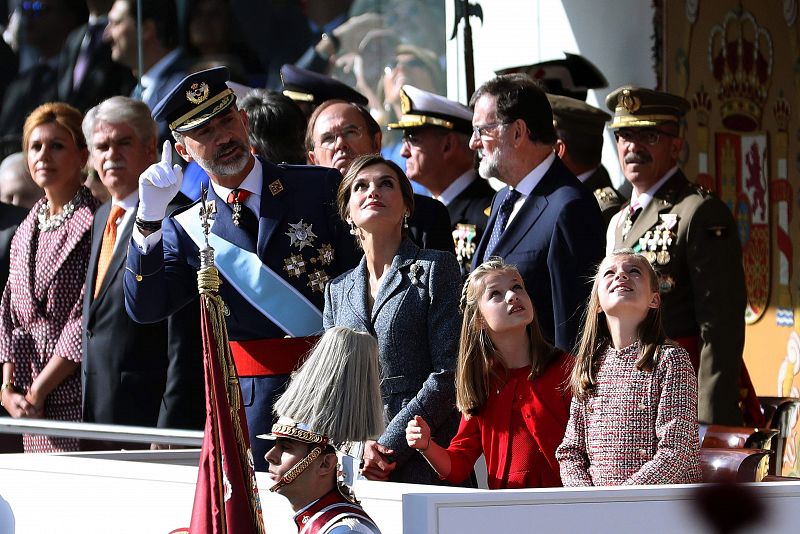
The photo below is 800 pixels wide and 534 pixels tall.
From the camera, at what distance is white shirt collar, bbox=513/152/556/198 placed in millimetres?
5344

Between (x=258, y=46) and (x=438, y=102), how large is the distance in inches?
87.6

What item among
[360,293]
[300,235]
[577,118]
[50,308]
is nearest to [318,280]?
[300,235]

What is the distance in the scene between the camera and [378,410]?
13.1 ft

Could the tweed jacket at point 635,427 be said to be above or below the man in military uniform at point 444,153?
below

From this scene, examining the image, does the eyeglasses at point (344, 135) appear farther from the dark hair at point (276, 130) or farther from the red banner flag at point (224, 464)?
the red banner flag at point (224, 464)

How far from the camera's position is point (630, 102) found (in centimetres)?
625

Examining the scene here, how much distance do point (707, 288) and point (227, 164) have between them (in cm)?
181

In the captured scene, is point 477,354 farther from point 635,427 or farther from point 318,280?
point 318,280

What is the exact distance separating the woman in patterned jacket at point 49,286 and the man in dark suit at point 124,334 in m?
0.24

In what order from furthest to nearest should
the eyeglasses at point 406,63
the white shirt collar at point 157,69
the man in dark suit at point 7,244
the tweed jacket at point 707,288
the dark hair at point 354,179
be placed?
1. the eyeglasses at point 406,63
2. the white shirt collar at point 157,69
3. the man in dark suit at point 7,244
4. the tweed jacket at point 707,288
5. the dark hair at point 354,179

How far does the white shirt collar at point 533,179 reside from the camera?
5344mm

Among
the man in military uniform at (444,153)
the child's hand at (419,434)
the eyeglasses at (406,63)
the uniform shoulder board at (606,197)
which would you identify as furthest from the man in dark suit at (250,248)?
the eyeglasses at (406,63)

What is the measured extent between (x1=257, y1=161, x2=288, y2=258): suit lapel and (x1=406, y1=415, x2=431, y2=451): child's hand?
1073mm

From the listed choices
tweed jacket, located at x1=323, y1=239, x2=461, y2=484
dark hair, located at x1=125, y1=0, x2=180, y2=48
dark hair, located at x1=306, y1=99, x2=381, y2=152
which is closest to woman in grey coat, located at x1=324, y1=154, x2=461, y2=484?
tweed jacket, located at x1=323, y1=239, x2=461, y2=484
